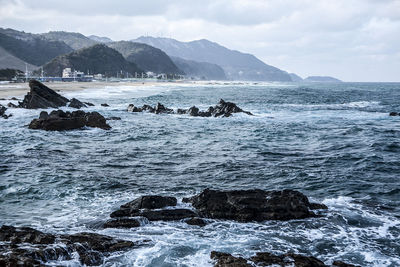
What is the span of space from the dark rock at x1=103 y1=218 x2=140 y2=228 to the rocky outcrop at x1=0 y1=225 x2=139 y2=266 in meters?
0.97

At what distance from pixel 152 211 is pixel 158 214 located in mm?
232

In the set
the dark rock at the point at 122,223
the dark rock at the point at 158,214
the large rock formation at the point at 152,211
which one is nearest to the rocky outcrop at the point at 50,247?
the dark rock at the point at 122,223

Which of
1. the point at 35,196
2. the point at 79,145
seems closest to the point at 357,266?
the point at 35,196

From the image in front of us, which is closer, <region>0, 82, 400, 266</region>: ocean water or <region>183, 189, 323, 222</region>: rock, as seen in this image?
<region>0, 82, 400, 266</region>: ocean water

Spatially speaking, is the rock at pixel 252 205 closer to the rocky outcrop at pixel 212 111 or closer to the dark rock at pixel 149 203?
the dark rock at pixel 149 203

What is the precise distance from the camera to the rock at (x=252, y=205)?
11.2 meters

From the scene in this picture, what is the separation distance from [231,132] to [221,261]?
21.9m

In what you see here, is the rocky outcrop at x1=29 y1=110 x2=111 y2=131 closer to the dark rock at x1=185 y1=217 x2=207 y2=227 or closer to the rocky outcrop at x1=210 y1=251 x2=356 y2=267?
the dark rock at x1=185 y1=217 x2=207 y2=227

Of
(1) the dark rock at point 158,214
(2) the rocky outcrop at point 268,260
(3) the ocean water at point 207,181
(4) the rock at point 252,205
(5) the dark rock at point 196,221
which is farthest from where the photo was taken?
(4) the rock at point 252,205

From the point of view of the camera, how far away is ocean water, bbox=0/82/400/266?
9.49 m

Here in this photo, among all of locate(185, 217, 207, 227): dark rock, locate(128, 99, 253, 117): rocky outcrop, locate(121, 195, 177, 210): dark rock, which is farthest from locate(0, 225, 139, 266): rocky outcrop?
locate(128, 99, 253, 117): rocky outcrop

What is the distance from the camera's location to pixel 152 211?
11305 millimetres

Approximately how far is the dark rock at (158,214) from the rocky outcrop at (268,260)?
2752mm

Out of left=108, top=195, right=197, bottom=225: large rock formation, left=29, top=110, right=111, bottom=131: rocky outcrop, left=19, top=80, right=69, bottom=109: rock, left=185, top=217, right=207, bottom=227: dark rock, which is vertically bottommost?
left=185, top=217, right=207, bottom=227: dark rock
